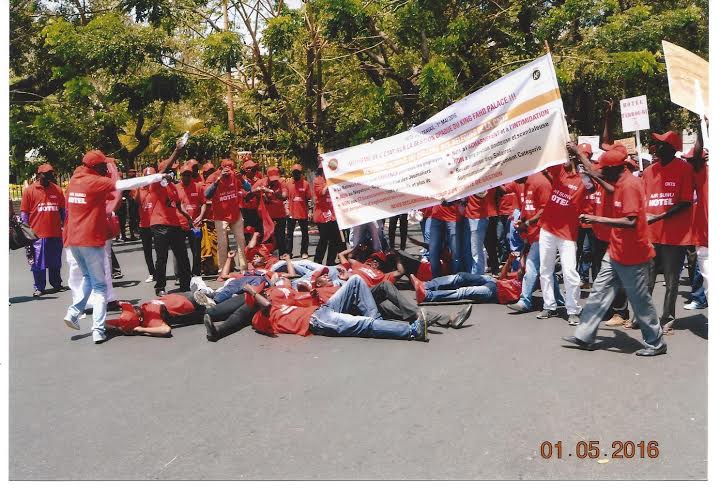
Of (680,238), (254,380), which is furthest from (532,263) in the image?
(254,380)

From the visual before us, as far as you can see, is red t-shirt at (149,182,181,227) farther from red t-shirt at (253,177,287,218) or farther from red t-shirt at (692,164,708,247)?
red t-shirt at (692,164,708,247)

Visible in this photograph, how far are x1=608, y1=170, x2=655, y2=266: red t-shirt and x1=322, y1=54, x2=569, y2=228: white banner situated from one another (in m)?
1.05

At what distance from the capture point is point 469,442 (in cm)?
423

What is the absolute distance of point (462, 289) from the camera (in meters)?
8.52

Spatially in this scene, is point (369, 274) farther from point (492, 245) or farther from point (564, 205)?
point (492, 245)

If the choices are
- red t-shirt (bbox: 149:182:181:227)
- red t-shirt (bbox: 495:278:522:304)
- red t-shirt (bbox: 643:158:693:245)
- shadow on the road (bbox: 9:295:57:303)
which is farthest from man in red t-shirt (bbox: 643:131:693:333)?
shadow on the road (bbox: 9:295:57:303)

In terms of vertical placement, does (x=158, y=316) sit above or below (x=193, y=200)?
below

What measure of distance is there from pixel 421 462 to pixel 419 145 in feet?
15.6

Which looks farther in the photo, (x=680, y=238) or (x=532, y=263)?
(x=532, y=263)

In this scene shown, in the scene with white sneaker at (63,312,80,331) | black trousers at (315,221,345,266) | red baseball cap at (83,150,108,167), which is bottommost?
white sneaker at (63,312,80,331)

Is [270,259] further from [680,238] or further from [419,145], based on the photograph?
[680,238]

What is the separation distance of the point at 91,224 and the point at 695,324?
6.36m

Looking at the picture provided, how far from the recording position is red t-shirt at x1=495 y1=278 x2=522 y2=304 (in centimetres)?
848
